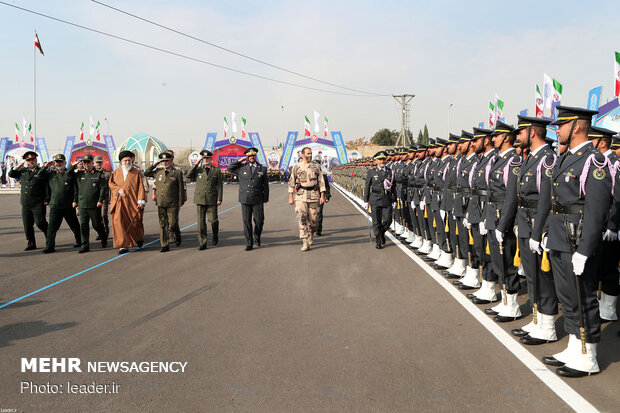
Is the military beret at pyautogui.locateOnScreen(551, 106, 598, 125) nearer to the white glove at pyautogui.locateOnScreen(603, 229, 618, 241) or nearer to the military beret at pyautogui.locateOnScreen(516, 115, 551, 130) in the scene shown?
the military beret at pyautogui.locateOnScreen(516, 115, 551, 130)

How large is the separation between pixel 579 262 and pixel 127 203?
8.44 meters

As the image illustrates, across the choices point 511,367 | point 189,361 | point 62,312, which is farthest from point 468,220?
point 62,312

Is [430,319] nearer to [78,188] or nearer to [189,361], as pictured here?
[189,361]

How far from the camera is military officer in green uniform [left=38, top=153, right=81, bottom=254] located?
30.7 feet

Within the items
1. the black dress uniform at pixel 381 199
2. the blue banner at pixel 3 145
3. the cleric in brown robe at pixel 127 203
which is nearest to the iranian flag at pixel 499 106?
the black dress uniform at pixel 381 199

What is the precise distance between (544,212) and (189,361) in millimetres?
3476

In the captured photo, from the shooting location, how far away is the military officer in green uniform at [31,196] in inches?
381

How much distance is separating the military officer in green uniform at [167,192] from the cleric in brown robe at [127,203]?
1.05 ft

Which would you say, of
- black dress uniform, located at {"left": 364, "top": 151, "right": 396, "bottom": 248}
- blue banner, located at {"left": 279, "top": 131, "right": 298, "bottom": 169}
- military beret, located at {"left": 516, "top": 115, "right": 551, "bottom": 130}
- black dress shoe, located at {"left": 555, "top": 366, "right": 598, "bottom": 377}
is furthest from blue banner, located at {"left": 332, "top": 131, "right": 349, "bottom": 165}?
black dress shoe, located at {"left": 555, "top": 366, "right": 598, "bottom": 377}

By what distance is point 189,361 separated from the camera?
12.7 feet

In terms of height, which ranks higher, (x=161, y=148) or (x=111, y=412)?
(x=161, y=148)

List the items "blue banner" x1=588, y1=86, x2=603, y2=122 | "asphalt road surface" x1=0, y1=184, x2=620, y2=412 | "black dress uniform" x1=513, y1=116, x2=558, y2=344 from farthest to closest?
"blue banner" x1=588, y1=86, x2=603, y2=122 < "black dress uniform" x1=513, y1=116, x2=558, y2=344 < "asphalt road surface" x1=0, y1=184, x2=620, y2=412

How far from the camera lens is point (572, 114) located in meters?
3.84

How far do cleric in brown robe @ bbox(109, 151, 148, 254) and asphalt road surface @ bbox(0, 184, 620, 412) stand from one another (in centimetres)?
124
